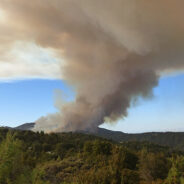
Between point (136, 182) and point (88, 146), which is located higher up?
point (88, 146)

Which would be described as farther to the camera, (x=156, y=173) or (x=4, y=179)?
(x=156, y=173)

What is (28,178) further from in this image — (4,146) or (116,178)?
(116,178)

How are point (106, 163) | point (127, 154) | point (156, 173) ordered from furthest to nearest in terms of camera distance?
1. point (127, 154)
2. point (106, 163)
3. point (156, 173)

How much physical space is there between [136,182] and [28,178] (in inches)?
1175

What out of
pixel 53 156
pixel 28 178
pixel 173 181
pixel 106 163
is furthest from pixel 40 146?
pixel 28 178

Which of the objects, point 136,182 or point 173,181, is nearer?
point 173,181

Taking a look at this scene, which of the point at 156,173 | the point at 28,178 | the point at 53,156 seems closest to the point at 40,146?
the point at 53,156

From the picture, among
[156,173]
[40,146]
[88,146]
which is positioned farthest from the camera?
[40,146]

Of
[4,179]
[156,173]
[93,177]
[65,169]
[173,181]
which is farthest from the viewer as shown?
[65,169]

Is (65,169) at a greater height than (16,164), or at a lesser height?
lesser

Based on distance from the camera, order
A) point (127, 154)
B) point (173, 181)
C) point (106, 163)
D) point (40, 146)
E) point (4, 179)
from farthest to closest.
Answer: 1. point (40, 146)
2. point (127, 154)
3. point (106, 163)
4. point (173, 181)
5. point (4, 179)

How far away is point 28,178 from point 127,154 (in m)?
46.2

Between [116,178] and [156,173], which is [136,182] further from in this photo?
[156,173]

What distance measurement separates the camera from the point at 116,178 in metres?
35.1
